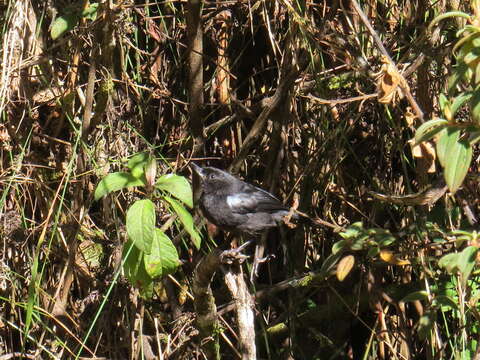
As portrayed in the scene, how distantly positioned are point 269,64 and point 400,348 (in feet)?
6.61

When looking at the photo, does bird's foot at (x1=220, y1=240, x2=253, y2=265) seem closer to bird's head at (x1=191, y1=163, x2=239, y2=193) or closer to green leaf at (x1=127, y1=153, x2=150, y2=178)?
green leaf at (x1=127, y1=153, x2=150, y2=178)

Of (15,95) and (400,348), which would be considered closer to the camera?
(15,95)

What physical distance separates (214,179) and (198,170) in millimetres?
178

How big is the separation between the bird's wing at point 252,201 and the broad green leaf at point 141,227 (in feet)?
5.69

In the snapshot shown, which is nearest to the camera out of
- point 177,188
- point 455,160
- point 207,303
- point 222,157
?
point 455,160

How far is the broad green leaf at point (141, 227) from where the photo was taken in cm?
313

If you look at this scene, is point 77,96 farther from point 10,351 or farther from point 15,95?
point 10,351

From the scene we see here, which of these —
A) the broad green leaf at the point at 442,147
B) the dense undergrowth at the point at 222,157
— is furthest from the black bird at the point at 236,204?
the broad green leaf at the point at 442,147

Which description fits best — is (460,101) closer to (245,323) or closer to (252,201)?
(245,323)

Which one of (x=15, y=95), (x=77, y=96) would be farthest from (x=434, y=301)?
(x=15, y=95)

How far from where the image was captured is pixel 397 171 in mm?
4844

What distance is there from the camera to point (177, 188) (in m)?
3.25

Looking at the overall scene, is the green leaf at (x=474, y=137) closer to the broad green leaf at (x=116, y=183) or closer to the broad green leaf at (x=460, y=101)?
the broad green leaf at (x=460, y=101)

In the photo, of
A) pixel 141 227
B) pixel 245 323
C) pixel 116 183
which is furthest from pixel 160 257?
pixel 245 323
